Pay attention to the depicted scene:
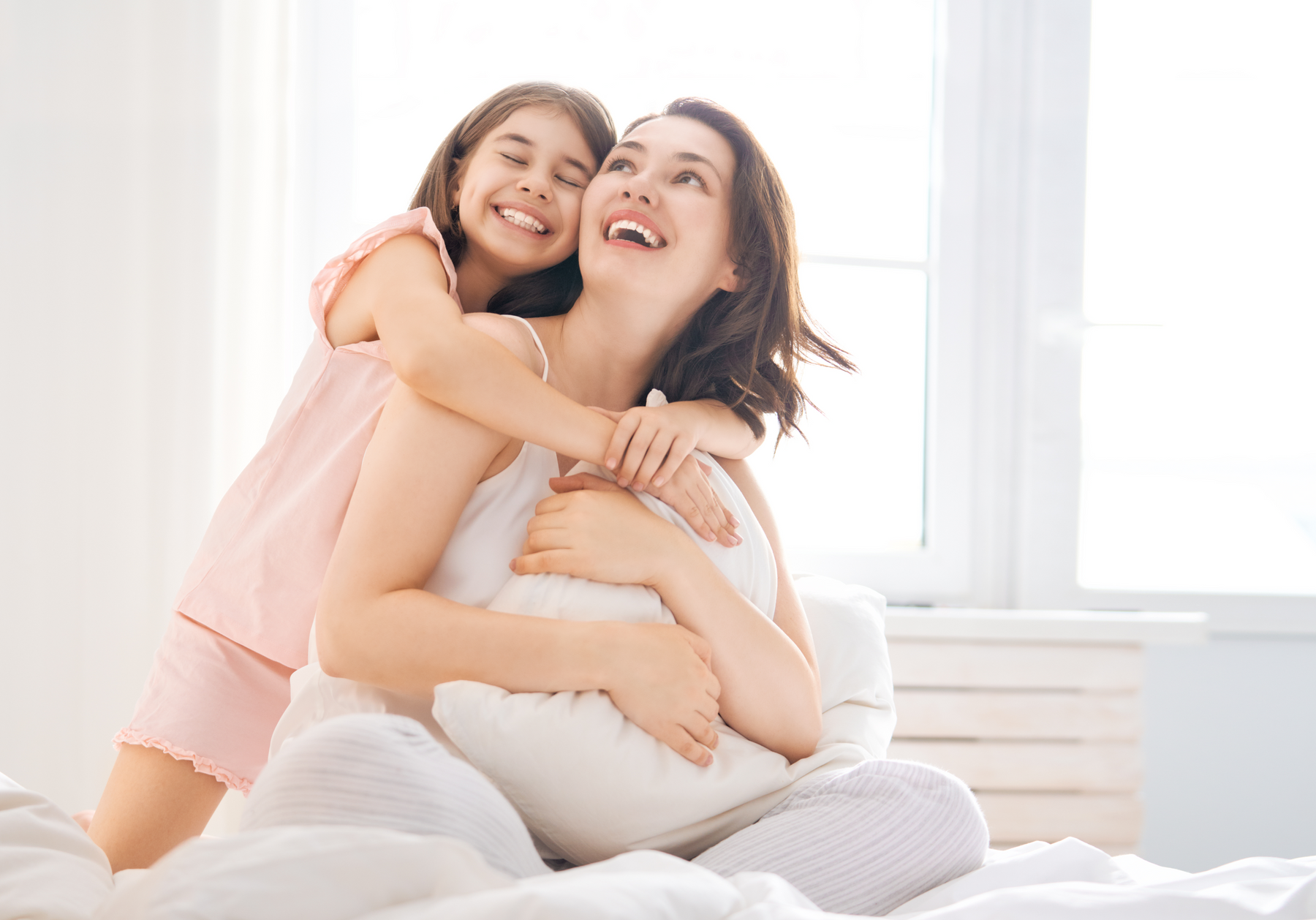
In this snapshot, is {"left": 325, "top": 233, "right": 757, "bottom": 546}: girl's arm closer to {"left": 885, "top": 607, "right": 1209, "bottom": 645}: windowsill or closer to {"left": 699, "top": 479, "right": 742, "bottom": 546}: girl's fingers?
{"left": 699, "top": 479, "right": 742, "bottom": 546}: girl's fingers

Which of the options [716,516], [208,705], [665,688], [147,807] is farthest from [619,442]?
[147,807]

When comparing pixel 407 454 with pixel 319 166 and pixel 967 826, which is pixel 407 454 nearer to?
pixel 967 826

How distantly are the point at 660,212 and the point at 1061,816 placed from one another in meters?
1.50

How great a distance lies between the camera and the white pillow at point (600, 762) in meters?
0.84

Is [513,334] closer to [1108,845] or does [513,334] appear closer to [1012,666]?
[1012,666]

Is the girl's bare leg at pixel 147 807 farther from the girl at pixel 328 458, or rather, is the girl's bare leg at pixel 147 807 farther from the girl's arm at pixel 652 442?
the girl's arm at pixel 652 442

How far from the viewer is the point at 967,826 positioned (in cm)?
93

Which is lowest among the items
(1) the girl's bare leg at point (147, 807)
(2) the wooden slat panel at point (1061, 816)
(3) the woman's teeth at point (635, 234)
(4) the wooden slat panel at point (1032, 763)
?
(2) the wooden slat panel at point (1061, 816)

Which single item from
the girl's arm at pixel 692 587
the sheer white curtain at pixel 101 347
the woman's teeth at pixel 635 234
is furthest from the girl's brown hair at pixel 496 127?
the sheer white curtain at pixel 101 347

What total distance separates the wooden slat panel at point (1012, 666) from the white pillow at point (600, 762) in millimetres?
872

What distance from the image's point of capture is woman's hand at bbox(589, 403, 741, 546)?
101cm

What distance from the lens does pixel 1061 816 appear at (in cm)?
186

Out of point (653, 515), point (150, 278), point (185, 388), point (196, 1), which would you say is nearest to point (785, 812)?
point (653, 515)

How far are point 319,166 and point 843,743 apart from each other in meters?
1.69
